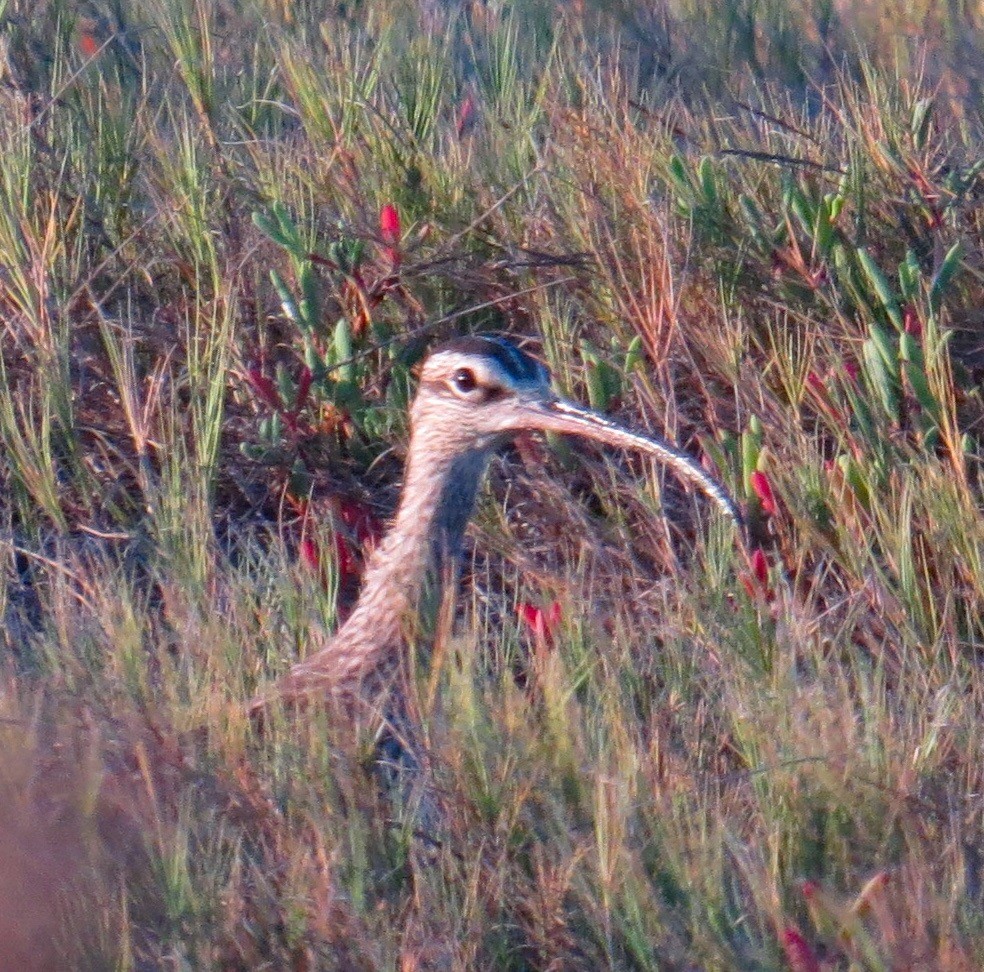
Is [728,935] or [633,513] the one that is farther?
[633,513]

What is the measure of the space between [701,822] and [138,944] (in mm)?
813

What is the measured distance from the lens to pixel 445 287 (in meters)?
4.72

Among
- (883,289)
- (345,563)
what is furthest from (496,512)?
(883,289)

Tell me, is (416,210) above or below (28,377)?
above

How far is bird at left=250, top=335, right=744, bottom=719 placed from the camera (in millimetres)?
3615

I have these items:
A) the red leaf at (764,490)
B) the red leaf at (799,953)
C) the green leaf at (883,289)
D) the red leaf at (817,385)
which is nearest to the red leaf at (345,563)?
the red leaf at (764,490)

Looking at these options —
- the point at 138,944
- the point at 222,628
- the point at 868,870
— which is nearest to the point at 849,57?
the point at 222,628

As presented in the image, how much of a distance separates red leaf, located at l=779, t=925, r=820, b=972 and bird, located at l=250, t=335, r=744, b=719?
1.24 metres

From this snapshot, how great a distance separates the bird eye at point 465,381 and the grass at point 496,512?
48 centimetres

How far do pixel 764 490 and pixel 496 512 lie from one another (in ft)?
2.02

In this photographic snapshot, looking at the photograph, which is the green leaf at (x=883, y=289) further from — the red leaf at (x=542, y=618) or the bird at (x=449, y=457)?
the red leaf at (x=542, y=618)

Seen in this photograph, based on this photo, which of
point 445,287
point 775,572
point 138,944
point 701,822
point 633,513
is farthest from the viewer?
point 445,287

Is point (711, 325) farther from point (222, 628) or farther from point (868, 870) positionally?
point (868, 870)

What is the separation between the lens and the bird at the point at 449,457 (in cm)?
362
